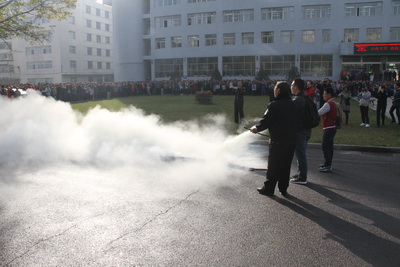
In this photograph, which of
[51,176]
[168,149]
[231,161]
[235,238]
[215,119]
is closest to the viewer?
[235,238]

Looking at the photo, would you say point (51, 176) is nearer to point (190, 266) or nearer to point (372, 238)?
point (190, 266)

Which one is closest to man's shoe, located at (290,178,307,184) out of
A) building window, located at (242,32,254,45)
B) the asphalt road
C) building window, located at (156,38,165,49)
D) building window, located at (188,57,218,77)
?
the asphalt road

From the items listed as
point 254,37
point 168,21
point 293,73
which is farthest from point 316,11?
point 168,21

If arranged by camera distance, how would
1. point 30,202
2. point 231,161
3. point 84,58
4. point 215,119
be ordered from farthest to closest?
point 84,58 < point 215,119 < point 231,161 < point 30,202

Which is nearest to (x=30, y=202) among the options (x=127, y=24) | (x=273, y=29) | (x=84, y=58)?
(x=273, y=29)

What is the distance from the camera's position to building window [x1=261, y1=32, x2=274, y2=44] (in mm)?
45562

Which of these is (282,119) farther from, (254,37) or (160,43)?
(160,43)

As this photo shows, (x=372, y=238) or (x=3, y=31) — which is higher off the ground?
(x=3, y=31)

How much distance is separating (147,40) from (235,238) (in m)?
54.9

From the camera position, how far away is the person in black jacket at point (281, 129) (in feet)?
18.5

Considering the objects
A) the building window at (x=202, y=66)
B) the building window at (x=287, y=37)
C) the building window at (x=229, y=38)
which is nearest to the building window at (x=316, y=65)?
the building window at (x=287, y=37)

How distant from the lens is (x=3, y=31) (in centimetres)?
1953

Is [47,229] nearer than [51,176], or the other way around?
[47,229]

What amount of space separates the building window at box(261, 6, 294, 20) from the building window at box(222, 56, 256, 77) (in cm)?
565
